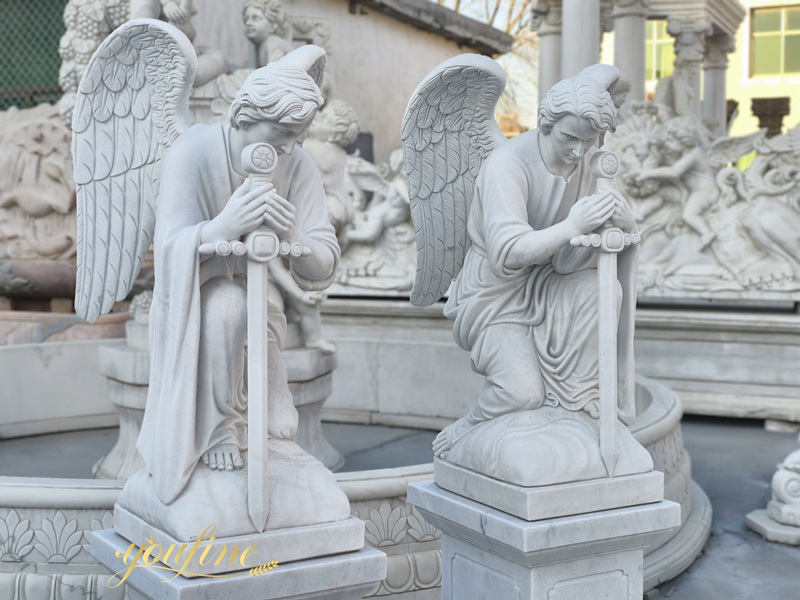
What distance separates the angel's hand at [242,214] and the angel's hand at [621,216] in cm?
108

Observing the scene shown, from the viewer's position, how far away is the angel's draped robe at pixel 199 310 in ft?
9.29

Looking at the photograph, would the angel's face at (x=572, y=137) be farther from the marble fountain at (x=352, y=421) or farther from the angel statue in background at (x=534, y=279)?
the marble fountain at (x=352, y=421)

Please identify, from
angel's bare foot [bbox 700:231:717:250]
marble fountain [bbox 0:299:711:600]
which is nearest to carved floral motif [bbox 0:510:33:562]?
marble fountain [bbox 0:299:711:600]

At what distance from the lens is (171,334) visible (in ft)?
9.36

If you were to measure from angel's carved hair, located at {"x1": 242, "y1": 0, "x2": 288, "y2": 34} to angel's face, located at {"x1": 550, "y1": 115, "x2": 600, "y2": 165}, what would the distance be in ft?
12.7

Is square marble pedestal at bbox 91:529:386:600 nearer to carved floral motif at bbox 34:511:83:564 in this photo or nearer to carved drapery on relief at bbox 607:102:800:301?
carved floral motif at bbox 34:511:83:564

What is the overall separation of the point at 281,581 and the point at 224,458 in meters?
0.38

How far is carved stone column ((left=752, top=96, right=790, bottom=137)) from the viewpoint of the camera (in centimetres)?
1855

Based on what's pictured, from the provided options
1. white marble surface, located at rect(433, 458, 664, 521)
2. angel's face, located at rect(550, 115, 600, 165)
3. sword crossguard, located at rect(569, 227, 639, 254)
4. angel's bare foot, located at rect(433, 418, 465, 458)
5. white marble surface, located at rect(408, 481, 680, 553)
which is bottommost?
white marble surface, located at rect(408, 481, 680, 553)

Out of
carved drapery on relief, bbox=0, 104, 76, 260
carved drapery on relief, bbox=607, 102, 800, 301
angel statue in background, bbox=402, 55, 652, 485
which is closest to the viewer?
angel statue in background, bbox=402, 55, 652, 485

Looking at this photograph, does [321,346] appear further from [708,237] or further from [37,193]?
[708,237]

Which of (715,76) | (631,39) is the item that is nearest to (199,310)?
(631,39)

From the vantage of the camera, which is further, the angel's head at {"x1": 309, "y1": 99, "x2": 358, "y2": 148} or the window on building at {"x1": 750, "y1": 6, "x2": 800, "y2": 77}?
the window on building at {"x1": 750, "y1": 6, "x2": 800, "y2": 77}

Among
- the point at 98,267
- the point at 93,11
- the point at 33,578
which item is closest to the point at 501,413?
the point at 98,267
